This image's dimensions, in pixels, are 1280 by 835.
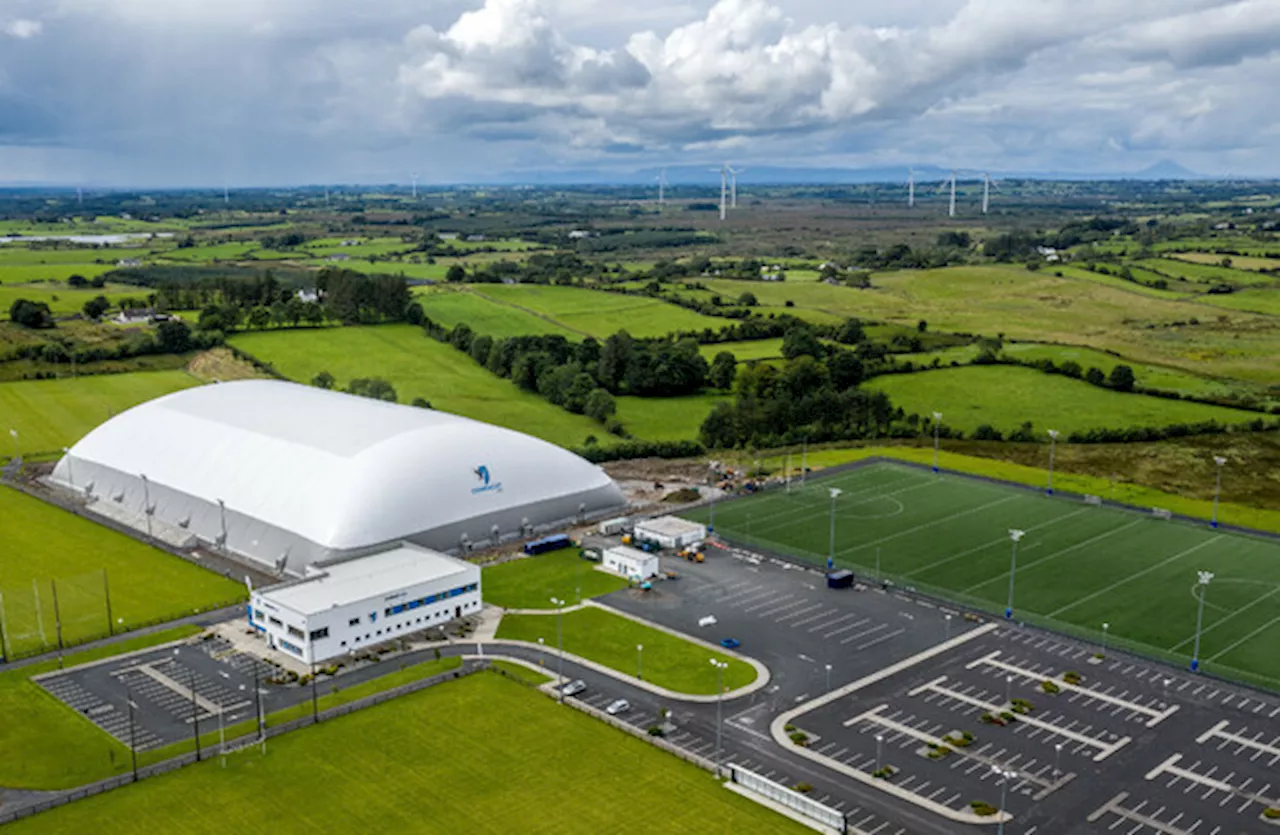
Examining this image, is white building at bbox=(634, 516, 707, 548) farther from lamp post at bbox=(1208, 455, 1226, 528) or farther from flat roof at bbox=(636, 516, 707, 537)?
lamp post at bbox=(1208, 455, 1226, 528)

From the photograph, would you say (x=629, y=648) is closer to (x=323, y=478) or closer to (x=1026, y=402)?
(x=323, y=478)

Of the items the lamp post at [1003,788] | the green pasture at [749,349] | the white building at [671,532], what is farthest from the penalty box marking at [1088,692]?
the green pasture at [749,349]

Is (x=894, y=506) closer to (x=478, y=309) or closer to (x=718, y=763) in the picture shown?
(x=718, y=763)

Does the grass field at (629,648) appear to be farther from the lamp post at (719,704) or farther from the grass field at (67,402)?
the grass field at (67,402)

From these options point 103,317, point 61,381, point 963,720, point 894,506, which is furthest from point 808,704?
point 103,317

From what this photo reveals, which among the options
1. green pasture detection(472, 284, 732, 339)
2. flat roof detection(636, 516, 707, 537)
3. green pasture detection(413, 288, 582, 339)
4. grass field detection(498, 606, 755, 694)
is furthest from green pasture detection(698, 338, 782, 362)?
grass field detection(498, 606, 755, 694)
